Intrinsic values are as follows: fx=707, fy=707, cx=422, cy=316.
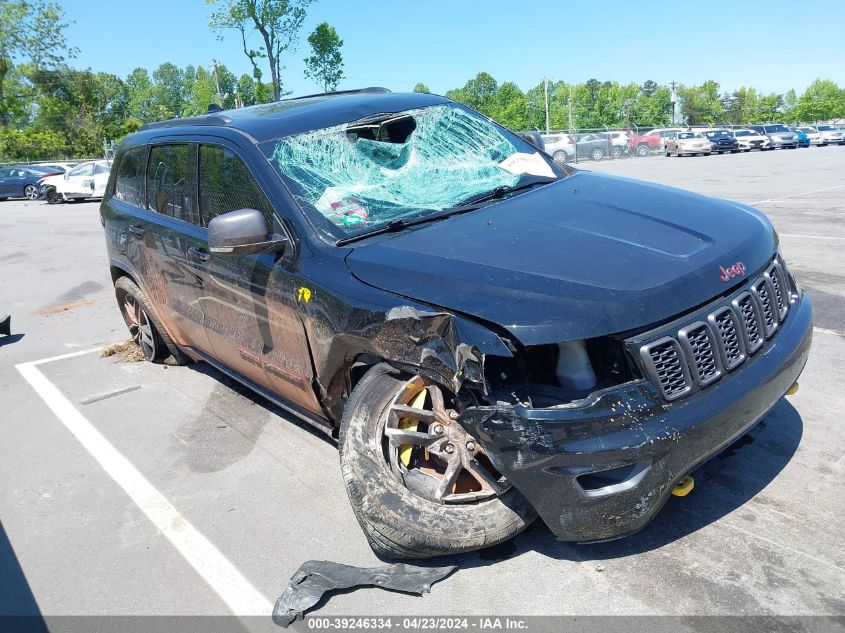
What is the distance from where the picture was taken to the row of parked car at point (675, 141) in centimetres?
3938

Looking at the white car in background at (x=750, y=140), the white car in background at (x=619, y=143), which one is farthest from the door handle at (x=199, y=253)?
the white car in background at (x=750, y=140)

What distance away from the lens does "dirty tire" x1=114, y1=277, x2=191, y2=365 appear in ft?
18.3

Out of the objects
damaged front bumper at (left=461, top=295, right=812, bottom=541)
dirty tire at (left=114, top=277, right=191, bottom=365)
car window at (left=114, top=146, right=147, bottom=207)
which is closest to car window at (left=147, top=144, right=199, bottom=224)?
car window at (left=114, top=146, right=147, bottom=207)

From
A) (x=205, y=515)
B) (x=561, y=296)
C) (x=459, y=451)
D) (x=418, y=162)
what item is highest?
(x=418, y=162)

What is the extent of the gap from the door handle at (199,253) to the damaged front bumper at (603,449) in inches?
90.3

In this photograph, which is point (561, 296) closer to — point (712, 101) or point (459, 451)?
point (459, 451)

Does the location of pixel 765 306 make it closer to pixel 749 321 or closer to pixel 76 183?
pixel 749 321

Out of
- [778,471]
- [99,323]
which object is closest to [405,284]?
[778,471]

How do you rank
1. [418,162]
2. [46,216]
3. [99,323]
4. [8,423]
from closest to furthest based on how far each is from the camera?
[418,162] < [8,423] < [99,323] < [46,216]

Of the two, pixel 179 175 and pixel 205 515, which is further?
pixel 179 175

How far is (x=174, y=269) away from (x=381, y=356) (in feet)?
7.83

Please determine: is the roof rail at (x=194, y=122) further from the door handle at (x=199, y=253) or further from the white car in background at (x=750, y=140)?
the white car in background at (x=750, y=140)

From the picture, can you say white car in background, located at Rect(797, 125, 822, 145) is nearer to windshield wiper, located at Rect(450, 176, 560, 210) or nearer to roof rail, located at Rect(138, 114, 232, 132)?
windshield wiper, located at Rect(450, 176, 560, 210)

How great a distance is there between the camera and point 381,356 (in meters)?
2.95
